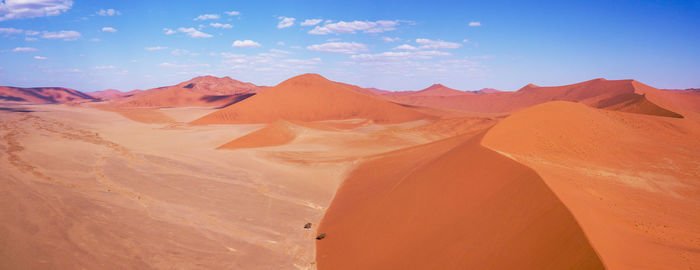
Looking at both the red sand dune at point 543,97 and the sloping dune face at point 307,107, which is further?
the red sand dune at point 543,97

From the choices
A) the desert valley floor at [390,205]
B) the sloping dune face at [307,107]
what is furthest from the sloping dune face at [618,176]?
the sloping dune face at [307,107]

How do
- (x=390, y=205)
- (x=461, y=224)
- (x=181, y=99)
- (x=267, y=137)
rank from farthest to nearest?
(x=181, y=99)
(x=267, y=137)
(x=390, y=205)
(x=461, y=224)

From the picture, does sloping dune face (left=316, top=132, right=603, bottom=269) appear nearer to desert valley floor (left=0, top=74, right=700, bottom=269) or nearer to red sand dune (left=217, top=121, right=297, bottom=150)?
desert valley floor (left=0, top=74, right=700, bottom=269)

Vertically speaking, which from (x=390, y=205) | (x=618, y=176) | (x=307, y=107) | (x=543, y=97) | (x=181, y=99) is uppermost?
(x=543, y=97)

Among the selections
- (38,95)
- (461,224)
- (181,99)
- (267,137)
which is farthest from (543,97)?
(38,95)

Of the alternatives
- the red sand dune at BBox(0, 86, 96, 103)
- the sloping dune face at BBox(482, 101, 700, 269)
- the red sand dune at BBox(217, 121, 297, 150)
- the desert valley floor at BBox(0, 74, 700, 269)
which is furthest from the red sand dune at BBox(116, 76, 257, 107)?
the sloping dune face at BBox(482, 101, 700, 269)

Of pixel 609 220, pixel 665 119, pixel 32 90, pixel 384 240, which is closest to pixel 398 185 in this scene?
pixel 384 240

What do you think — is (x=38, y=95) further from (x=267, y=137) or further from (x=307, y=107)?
(x=267, y=137)

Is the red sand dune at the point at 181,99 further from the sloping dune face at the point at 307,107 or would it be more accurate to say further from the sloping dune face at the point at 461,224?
the sloping dune face at the point at 461,224
